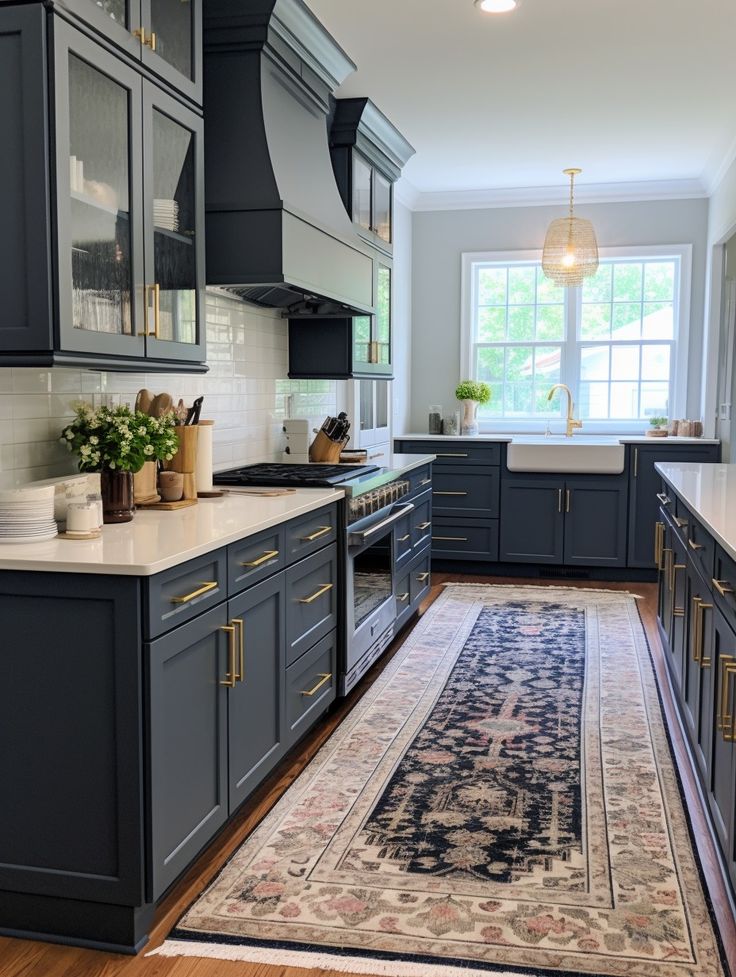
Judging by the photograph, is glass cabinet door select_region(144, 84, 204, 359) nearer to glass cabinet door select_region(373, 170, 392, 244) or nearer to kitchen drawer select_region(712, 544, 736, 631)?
kitchen drawer select_region(712, 544, 736, 631)

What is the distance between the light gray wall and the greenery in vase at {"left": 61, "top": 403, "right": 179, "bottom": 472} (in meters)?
4.64

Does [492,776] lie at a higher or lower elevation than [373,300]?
lower

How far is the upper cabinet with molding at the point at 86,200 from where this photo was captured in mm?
2188

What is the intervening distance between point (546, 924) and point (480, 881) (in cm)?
24

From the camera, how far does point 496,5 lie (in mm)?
3562

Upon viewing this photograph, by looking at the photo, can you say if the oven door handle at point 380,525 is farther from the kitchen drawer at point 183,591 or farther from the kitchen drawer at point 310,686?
the kitchen drawer at point 183,591

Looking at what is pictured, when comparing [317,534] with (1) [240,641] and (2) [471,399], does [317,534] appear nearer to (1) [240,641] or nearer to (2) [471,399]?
(1) [240,641]

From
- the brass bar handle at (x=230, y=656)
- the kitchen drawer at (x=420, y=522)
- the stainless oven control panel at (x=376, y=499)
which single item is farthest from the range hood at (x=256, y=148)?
the kitchen drawer at (x=420, y=522)

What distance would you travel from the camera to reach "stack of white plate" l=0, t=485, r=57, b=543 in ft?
7.35

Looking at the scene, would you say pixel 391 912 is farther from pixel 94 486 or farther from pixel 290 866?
pixel 94 486

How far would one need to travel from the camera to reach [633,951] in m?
2.12

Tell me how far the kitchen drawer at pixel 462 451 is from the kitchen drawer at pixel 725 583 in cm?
379

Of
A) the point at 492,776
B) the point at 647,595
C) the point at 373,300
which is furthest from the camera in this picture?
the point at 647,595

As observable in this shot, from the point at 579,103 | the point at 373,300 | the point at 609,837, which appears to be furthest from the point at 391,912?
the point at 579,103
